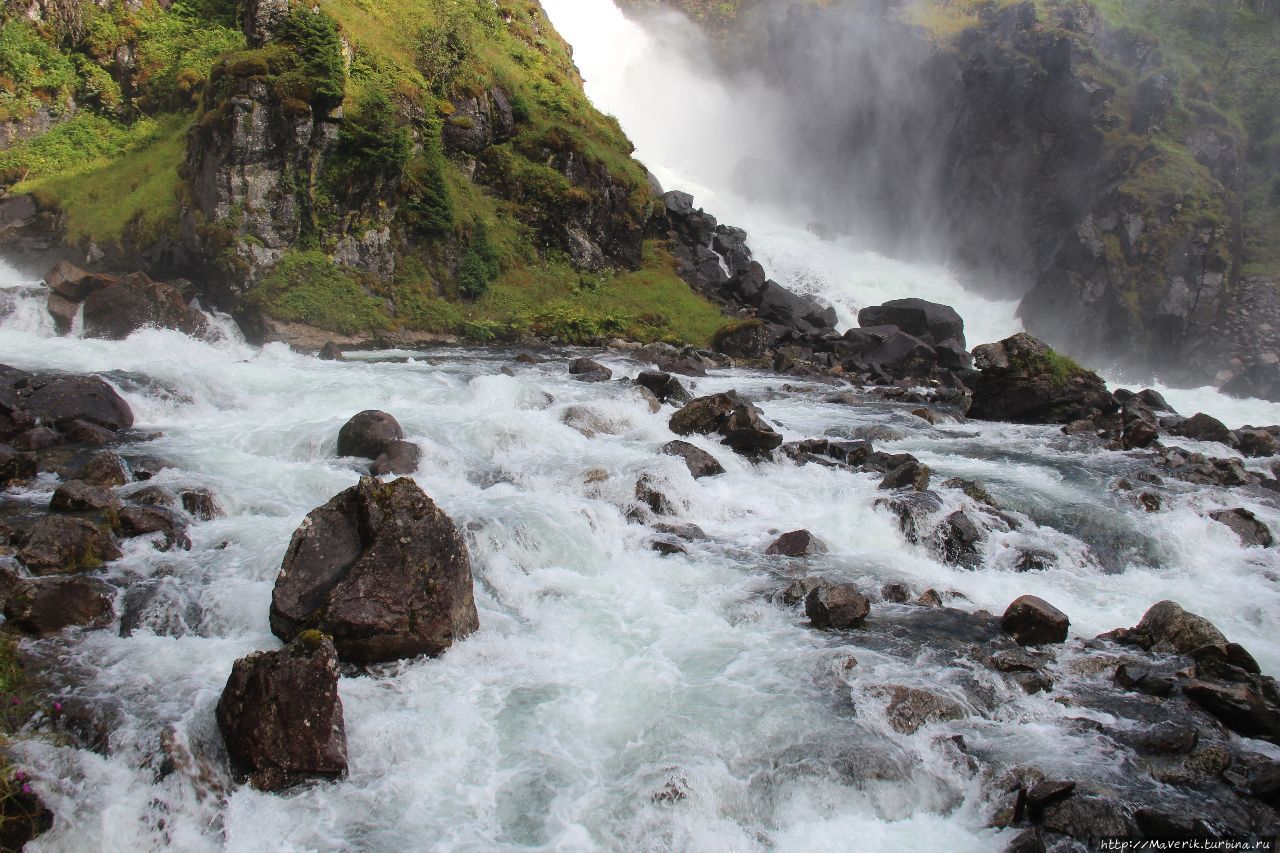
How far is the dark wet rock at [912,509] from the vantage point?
13.0 metres

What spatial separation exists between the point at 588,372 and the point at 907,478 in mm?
11168

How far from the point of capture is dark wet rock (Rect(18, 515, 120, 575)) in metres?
8.40

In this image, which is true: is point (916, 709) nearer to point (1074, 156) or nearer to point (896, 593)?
point (896, 593)

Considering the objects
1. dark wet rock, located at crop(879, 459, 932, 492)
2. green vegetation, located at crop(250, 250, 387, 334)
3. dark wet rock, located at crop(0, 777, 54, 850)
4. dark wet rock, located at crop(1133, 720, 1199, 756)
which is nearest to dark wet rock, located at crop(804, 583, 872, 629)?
dark wet rock, located at crop(1133, 720, 1199, 756)

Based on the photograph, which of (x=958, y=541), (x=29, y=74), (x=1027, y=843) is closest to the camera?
(x=1027, y=843)

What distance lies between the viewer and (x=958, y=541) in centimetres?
1273

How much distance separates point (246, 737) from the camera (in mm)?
6168

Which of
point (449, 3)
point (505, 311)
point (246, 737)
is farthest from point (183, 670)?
point (449, 3)

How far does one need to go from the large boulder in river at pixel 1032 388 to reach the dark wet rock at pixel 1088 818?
64.1 feet

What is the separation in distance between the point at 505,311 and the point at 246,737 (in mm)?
28170

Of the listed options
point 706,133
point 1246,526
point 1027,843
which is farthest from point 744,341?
point 706,133

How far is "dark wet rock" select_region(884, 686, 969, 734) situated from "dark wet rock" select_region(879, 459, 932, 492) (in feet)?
23.0

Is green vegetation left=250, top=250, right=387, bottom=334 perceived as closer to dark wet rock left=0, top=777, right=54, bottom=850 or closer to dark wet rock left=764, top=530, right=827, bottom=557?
dark wet rock left=764, top=530, right=827, bottom=557

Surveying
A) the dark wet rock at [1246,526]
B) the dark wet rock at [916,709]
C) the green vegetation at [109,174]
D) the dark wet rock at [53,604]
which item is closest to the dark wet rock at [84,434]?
the dark wet rock at [53,604]
